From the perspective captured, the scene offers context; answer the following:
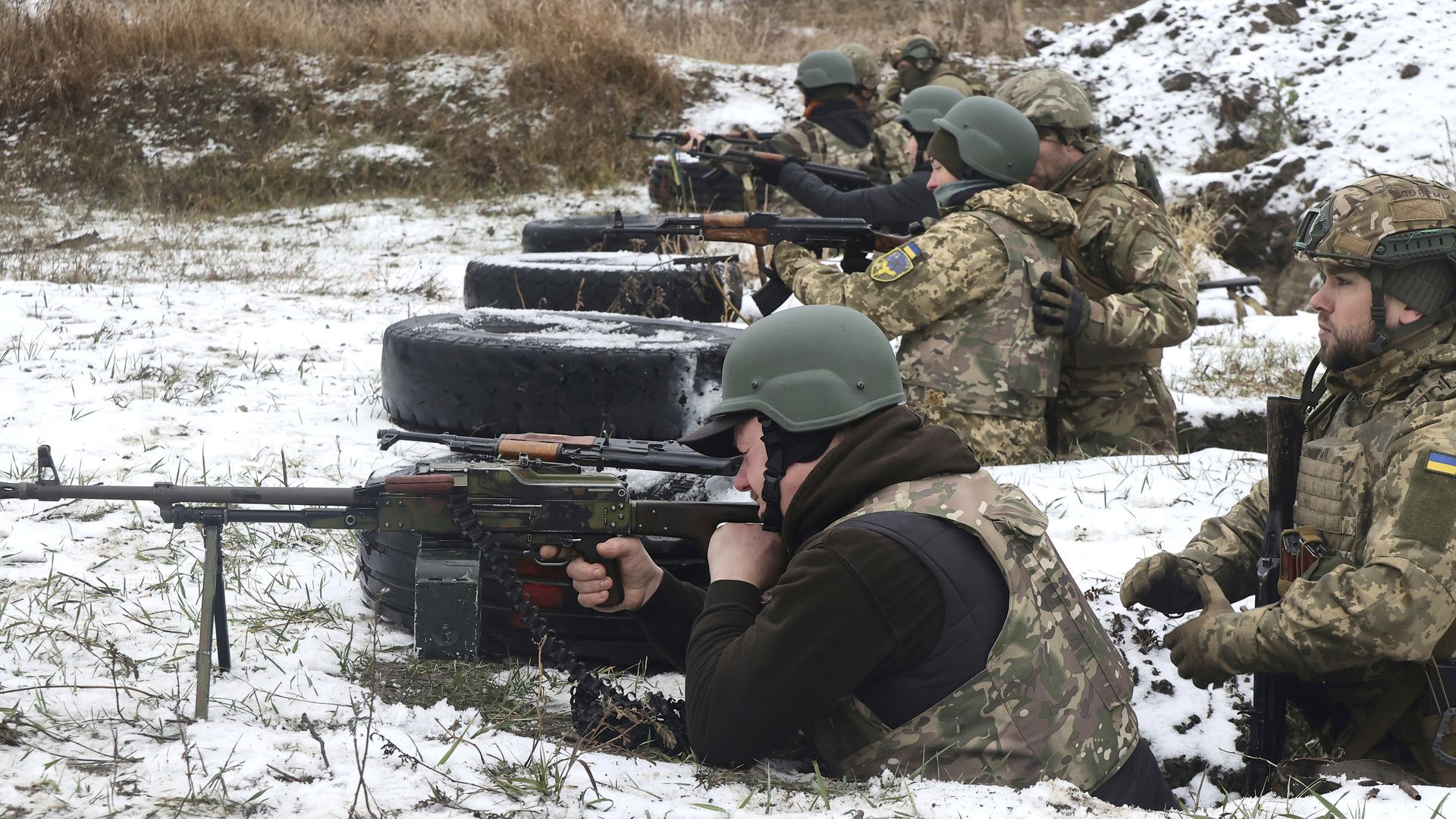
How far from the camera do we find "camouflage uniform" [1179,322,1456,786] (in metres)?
2.59

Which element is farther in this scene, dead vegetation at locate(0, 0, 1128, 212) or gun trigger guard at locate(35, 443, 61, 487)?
dead vegetation at locate(0, 0, 1128, 212)

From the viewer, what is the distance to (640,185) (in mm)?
12828

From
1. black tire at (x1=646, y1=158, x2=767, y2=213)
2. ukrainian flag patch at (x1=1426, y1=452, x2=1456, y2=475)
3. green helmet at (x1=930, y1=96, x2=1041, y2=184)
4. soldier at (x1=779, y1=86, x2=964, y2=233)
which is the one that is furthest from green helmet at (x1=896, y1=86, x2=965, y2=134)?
ukrainian flag patch at (x1=1426, y1=452, x2=1456, y2=475)

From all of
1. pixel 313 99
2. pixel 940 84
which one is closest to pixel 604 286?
pixel 940 84

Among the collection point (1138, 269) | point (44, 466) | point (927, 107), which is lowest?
point (1138, 269)

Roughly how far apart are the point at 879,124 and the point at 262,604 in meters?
6.12

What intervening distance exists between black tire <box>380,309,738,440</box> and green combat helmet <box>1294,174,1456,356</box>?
1857 mm

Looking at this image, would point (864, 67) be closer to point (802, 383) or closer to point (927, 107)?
point (927, 107)

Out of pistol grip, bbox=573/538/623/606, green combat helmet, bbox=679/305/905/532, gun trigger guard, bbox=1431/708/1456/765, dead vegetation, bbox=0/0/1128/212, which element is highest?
green combat helmet, bbox=679/305/905/532

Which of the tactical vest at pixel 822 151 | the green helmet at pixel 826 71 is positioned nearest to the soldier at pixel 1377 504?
the tactical vest at pixel 822 151

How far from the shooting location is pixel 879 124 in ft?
28.2

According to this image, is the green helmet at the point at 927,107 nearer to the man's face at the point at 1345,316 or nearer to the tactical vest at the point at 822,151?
the tactical vest at the point at 822,151

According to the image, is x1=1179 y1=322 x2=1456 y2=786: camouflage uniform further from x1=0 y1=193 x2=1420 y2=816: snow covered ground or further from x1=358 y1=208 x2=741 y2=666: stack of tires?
x1=358 y1=208 x2=741 y2=666: stack of tires

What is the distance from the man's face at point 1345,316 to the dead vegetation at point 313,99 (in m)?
10.4
